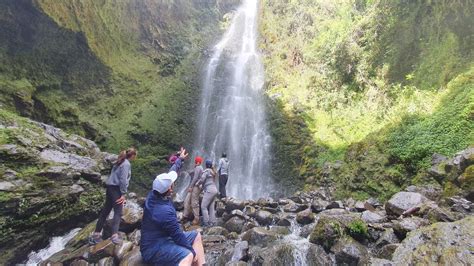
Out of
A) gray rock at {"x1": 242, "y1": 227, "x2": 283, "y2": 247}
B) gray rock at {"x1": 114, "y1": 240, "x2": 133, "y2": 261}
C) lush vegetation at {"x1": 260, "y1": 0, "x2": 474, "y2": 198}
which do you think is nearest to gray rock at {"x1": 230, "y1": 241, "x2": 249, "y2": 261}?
gray rock at {"x1": 242, "y1": 227, "x2": 283, "y2": 247}

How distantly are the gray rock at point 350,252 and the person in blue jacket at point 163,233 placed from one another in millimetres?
3674

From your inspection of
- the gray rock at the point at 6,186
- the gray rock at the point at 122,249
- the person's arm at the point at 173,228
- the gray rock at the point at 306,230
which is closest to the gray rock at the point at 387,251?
the gray rock at the point at 306,230

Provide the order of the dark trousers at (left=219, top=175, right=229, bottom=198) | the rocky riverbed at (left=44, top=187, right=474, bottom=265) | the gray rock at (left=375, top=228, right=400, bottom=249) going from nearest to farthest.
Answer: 1. the rocky riverbed at (left=44, top=187, right=474, bottom=265)
2. the gray rock at (left=375, top=228, right=400, bottom=249)
3. the dark trousers at (left=219, top=175, right=229, bottom=198)

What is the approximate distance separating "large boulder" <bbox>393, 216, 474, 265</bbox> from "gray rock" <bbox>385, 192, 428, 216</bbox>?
99.4 inches

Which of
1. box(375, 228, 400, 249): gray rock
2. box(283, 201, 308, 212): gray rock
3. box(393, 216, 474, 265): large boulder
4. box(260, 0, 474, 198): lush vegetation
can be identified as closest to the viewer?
box(393, 216, 474, 265): large boulder

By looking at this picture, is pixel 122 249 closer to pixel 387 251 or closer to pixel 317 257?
pixel 317 257

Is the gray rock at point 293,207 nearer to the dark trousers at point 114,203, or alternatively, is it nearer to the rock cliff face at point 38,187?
the dark trousers at point 114,203

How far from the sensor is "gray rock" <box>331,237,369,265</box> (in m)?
7.03

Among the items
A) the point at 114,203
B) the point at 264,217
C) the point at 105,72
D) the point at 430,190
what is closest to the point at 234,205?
the point at 264,217

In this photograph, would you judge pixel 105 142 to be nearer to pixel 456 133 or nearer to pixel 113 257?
pixel 113 257

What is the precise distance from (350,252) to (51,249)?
7553 mm

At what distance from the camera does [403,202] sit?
8.69 m

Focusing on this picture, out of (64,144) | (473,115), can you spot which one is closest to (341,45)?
(473,115)

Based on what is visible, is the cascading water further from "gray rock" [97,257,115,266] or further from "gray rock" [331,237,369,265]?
"gray rock" [97,257,115,266]
